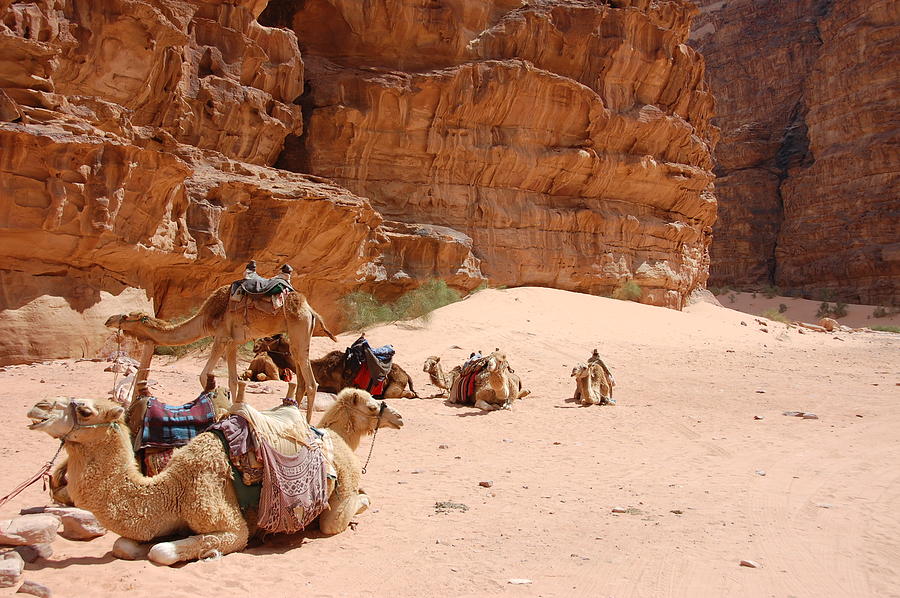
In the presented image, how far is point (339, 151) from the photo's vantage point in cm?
2478

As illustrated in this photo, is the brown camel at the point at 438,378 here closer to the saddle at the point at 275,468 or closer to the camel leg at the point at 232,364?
the camel leg at the point at 232,364

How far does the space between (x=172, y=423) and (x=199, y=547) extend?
3.67 feet

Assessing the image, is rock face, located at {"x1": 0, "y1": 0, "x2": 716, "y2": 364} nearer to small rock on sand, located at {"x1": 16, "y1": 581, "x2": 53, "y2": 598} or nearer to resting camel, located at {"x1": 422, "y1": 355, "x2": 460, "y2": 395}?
resting camel, located at {"x1": 422, "y1": 355, "x2": 460, "y2": 395}

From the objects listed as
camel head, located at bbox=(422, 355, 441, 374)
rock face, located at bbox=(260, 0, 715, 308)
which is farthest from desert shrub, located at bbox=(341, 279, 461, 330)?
camel head, located at bbox=(422, 355, 441, 374)

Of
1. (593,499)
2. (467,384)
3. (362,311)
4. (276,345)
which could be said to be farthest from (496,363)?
(362,311)

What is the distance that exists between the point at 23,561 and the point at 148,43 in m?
14.4

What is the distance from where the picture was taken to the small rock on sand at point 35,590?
3396mm

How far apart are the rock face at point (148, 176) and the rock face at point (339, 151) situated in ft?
0.15

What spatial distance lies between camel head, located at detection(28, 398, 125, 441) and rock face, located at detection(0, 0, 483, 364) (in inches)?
350

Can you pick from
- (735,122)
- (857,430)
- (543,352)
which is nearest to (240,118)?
(543,352)

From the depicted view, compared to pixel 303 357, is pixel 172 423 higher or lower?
lower

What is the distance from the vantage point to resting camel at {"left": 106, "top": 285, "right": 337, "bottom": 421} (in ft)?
24.4

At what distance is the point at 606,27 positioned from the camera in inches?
1128

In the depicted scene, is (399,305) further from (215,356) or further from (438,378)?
(215,356)
